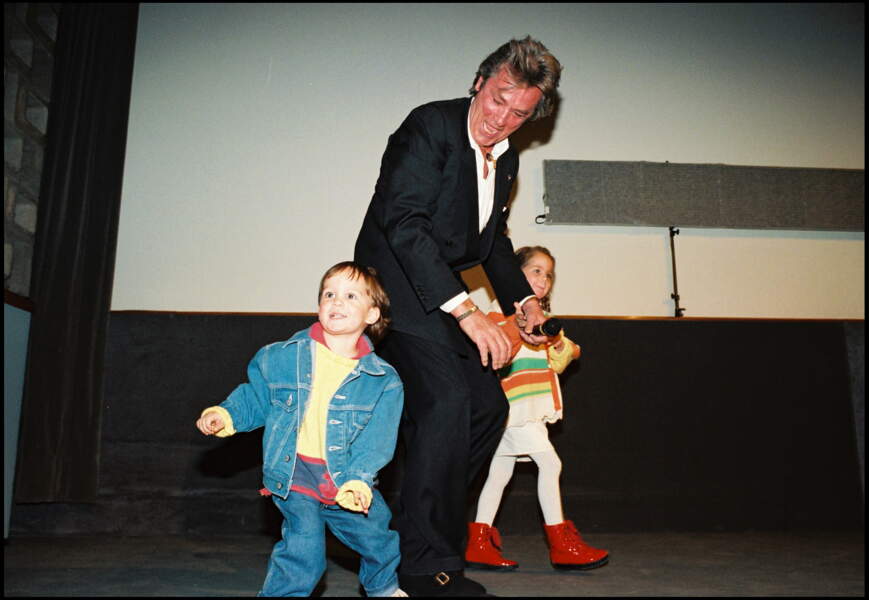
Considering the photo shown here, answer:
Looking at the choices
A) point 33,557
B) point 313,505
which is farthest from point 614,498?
point 33,557

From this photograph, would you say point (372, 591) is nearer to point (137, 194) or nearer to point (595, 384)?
point (595, 384)

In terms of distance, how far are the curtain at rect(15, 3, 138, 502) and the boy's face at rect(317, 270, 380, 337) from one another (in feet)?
5.94

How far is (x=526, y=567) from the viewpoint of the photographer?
250 cm

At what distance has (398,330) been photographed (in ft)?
5.96

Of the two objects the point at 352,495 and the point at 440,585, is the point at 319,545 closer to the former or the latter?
the point at 352,495

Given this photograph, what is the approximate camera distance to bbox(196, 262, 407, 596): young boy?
157 cm

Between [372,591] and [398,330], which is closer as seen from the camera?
[372,591]

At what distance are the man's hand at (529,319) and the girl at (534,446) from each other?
18 cm

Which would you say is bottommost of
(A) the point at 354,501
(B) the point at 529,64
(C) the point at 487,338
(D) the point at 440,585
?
(D) the point at 440,585

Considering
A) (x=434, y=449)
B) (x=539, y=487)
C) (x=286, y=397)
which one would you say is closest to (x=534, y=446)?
(x=539, y=487)

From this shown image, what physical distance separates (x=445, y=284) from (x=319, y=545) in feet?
2.21

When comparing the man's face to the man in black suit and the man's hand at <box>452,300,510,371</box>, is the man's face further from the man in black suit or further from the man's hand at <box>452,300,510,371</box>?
the man's hand at <box>452,300,510,371</box>

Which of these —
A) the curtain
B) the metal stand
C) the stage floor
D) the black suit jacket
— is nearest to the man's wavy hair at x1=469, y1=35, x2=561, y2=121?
the black suit jacket

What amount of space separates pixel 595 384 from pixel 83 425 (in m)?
2.32
